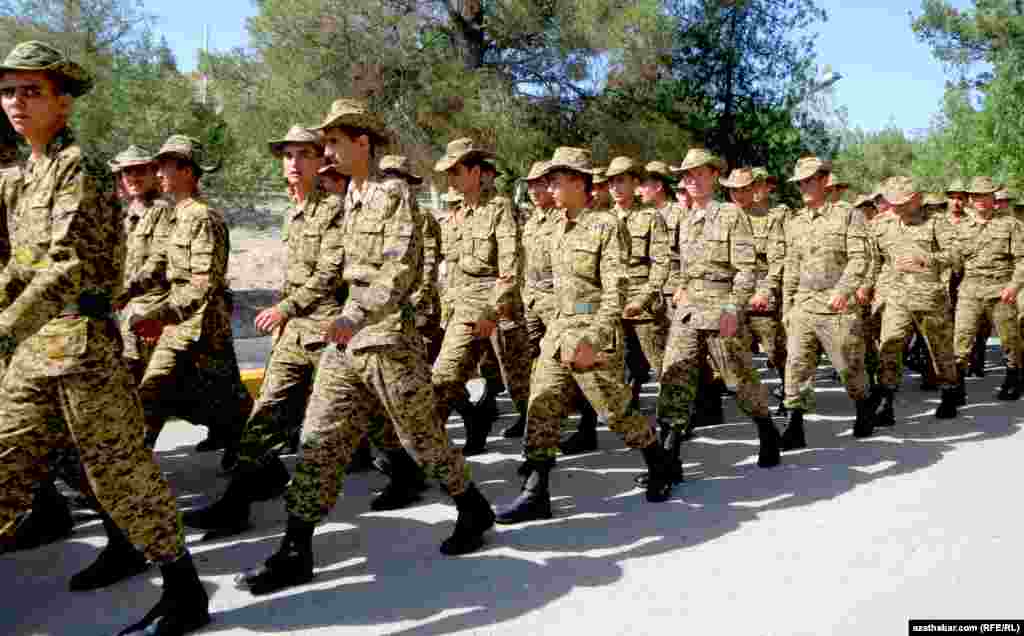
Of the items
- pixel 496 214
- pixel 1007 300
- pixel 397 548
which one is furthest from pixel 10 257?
pixel 1007 300

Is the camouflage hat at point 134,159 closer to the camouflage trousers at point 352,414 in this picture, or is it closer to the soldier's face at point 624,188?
the camouflage trousers at point 352,414

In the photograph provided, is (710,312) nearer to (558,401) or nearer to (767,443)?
(767,443)

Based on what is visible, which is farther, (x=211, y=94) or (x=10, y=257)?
(x=211, y=94)

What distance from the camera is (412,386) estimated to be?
3900 mm

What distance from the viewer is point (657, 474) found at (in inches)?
199

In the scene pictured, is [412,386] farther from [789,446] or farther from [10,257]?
[789,446]

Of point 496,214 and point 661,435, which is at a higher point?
point 496,214

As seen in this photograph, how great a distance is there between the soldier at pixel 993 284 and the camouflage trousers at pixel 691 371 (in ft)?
11.5

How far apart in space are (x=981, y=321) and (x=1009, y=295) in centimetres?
44

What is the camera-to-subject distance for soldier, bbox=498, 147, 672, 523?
185 inches

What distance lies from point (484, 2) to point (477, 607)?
13179mm

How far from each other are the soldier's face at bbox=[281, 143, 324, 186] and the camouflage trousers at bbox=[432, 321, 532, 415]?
4.85ft

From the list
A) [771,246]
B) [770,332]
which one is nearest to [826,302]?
[770,332]

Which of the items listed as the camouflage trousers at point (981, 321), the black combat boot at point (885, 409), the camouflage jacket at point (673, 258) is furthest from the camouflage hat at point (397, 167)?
the camouflage trousers at point (981, 321)
